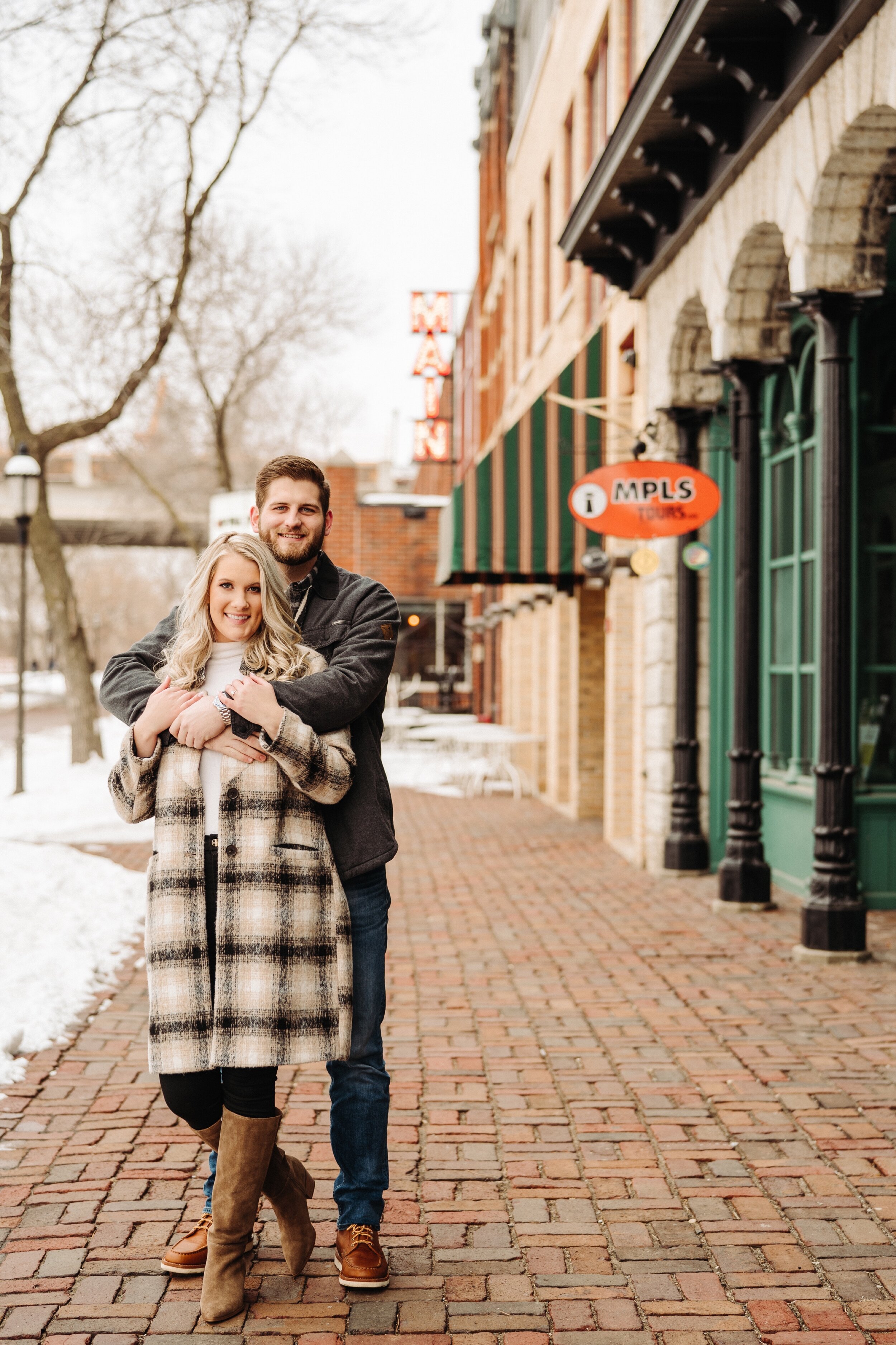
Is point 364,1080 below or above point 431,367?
below

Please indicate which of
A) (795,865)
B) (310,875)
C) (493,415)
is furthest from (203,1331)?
(493,415)

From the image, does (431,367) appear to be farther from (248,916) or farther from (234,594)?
(248,916)

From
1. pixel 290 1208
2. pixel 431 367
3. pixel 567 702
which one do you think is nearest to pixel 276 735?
pixel 290 1208

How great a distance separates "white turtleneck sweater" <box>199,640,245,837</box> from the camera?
10.3ft

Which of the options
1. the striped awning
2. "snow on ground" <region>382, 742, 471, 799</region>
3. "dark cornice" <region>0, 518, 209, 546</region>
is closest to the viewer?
the striped awning

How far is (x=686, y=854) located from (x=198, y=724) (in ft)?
23.7

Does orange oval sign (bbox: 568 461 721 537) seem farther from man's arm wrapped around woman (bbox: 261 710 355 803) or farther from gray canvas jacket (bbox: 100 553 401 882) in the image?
man's arm wrapped around woman (bbox: 261 710 355 803)

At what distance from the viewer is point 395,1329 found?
310 centimetres

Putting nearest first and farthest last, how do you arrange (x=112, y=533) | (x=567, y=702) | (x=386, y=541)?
(x=567, y=702) < (x=386, y=541) < (x=112, y=533)

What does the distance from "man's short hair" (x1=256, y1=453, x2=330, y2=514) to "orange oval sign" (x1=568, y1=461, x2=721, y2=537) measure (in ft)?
18.1

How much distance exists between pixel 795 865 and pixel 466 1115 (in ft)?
15.4

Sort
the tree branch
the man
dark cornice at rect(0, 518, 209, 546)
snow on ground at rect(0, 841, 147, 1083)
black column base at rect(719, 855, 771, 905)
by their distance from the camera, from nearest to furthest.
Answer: the man → snow on ground at rect(0, 841, 147, 1083) → black column base at rect(719, 855, 771, 905) → the tree branch → dark cornice at rect(0, 518, 209, 546)

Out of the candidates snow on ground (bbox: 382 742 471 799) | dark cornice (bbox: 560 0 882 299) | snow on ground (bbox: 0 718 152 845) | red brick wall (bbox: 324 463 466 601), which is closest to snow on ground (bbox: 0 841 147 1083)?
snow on ground (bbox: 0 718 152 845)

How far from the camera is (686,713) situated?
972cm
